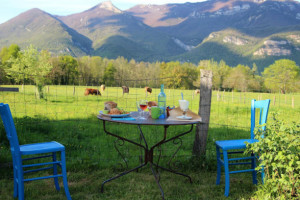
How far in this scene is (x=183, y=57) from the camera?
300 feet

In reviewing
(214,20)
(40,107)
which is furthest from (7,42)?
(214,20)

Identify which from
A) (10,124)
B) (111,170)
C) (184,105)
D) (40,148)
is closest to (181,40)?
(111,170)

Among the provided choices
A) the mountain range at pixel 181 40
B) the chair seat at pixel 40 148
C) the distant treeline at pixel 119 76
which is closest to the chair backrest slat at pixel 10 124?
the chair seat at pixel 40 148

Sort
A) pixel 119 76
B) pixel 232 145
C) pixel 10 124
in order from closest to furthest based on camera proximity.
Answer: pixel 10 124, pixel 232 145, pixel 119 76

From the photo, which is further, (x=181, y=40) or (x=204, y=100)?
(x=181, y=40)

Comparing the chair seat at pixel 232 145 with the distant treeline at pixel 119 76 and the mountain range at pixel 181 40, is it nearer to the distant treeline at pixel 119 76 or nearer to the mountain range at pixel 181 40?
the distant treeline at pixel 119 76

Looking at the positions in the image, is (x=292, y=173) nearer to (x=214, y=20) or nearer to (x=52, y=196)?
(x=52, y=196)

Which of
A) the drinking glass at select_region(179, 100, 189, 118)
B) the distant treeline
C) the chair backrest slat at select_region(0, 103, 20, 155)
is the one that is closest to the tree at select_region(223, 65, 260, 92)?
the distant treeline

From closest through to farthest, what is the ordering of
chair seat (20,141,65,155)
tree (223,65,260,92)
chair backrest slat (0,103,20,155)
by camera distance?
chair backrest slat (0,103,20,155)
chair seat (20,141,65,155)
tree (223,65,260,92)

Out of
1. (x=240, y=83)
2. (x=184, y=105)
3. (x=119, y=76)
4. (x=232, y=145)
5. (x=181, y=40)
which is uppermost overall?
(x=181, y=40)

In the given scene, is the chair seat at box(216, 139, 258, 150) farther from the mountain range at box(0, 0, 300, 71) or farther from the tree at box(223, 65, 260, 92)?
the mountain range at box(0, 0, 300, 71)

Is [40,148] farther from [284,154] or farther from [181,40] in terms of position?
[181,40]

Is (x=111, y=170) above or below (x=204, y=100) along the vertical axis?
below

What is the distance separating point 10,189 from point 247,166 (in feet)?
10.1
